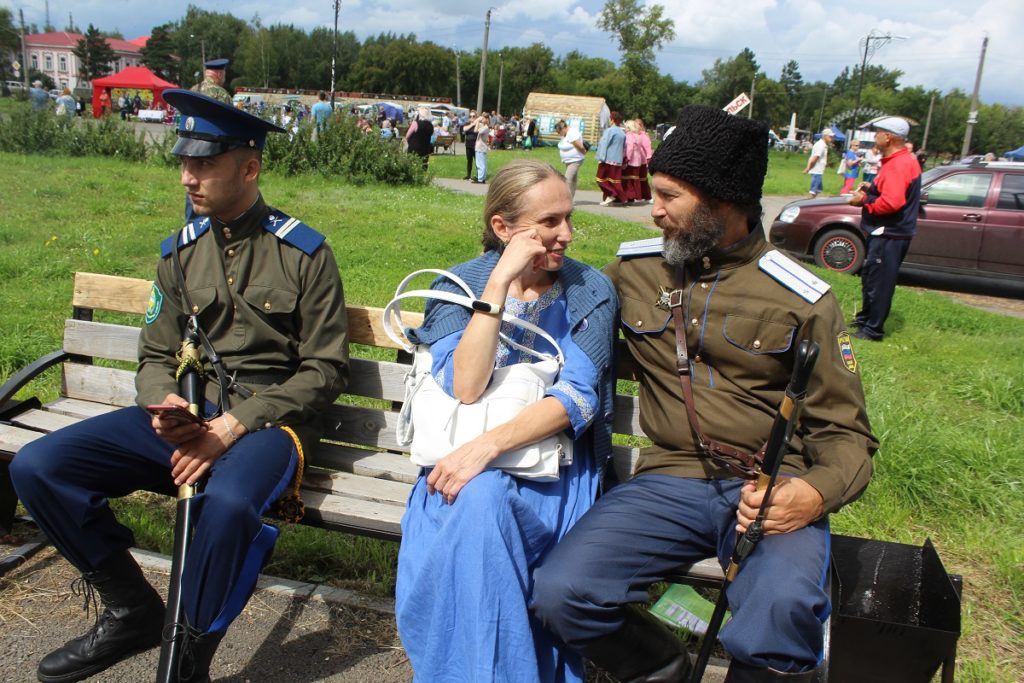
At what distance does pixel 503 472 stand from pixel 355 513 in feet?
2.05

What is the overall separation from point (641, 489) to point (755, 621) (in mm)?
605

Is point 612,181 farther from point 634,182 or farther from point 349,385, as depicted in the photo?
point 349,385

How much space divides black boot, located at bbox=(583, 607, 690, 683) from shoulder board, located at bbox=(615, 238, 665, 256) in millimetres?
1252

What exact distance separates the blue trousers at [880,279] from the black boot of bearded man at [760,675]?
18.8 feet

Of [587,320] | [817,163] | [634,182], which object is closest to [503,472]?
[587,320]

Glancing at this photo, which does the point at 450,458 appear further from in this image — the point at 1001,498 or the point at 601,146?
the point at 601,146

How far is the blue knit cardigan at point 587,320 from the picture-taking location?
2.80 metres

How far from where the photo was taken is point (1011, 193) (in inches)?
427

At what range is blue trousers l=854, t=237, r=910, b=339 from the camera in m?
7.26

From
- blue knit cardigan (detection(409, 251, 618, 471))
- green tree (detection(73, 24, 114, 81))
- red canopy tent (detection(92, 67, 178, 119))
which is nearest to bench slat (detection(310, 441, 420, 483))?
blue knit cardigan (detection(409, 251, 618, 471))

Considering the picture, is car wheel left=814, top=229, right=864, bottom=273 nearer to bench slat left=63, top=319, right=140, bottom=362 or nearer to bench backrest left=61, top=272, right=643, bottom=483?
bench backrest left=61, top=272, right=643, bottom=483

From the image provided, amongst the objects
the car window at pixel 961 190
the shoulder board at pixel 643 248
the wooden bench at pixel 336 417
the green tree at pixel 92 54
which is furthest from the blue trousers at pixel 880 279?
the green tree at pixel 92 54

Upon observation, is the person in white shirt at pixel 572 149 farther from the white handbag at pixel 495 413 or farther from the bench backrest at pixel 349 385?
the white handbag at pixel 495 413

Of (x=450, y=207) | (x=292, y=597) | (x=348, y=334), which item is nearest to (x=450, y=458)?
(x=348, y=334)
